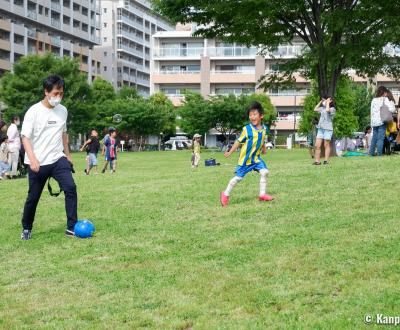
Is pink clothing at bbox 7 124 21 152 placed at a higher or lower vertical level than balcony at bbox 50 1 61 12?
lower

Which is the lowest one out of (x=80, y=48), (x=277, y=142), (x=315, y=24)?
(x=277, y=142)

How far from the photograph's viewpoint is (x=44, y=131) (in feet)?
24.4

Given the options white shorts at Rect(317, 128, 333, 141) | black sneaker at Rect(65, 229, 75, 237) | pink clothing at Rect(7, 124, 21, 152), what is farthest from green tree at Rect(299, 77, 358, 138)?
black sneaker at Rect(65, 229, 75, 237)

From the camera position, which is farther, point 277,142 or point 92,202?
point 277,142

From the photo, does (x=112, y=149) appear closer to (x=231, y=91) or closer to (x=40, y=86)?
(x=40, y=86)

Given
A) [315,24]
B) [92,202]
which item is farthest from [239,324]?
[315,24]

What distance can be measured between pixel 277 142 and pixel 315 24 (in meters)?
53.0

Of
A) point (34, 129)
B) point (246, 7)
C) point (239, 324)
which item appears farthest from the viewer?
point (246, 7)

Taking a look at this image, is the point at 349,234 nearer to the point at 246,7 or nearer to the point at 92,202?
the point at 92,202

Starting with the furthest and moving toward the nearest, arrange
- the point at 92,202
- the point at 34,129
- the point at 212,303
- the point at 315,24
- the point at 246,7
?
the point at 315,24 < the point at 246,7 < the point at 92,202 < the point at 34,129 < the point at 212,303

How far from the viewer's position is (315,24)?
21828mm

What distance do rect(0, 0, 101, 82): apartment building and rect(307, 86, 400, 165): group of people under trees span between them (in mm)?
60556

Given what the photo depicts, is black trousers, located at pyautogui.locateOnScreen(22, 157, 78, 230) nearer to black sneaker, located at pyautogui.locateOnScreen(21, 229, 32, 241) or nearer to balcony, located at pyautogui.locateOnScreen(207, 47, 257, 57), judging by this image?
black sneaker, located at pyautogui.locateOnScreen(21, 229, 32, 241)

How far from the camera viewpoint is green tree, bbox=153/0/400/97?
20031mm
